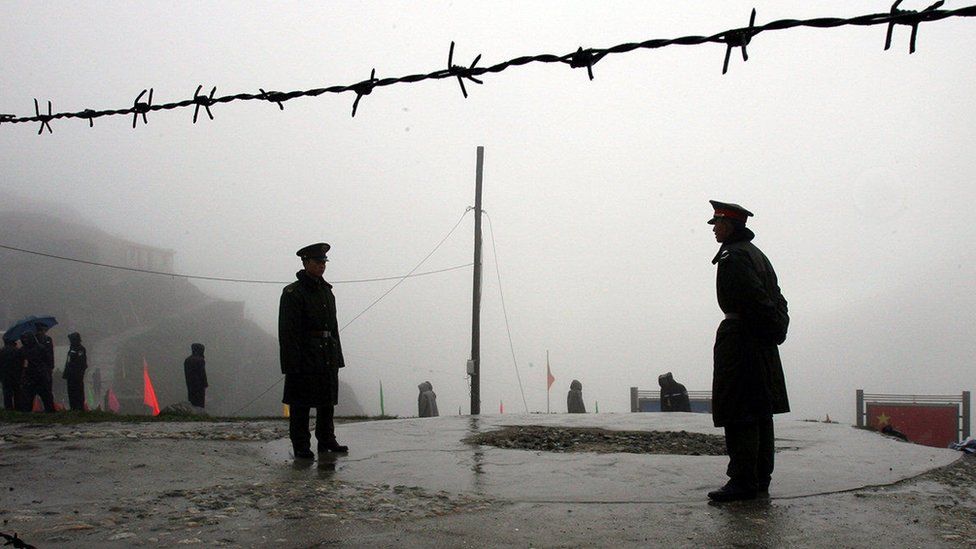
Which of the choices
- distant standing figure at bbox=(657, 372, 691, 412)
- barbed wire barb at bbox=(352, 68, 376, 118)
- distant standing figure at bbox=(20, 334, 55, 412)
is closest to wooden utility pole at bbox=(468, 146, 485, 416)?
distant standing figure at bbox=(657, 372, 691, 412)

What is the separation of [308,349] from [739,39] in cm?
527

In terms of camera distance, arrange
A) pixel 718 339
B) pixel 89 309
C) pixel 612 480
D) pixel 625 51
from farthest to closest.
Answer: pixel 89 309 < pixel 612 480 < pixel 718 339 < pixel 625 51

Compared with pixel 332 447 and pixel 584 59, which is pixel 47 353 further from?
pixel 584 59

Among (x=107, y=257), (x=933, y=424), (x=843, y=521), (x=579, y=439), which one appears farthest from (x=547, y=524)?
(x=107, y=257)

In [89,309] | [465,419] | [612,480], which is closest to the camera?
[612,480]

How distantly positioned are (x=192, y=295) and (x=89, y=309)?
61.7 ft

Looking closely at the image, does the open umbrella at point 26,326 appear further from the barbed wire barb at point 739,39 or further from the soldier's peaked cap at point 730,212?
the barbed wire barb at point 739,39

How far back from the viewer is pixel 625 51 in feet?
12.0

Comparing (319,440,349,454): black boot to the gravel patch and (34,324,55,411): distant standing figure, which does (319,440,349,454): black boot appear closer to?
the gravel patch

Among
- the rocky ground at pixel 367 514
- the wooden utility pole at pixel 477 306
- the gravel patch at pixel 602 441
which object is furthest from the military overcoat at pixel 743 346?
the wooden utility pole at pixel 477 306

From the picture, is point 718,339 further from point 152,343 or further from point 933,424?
point 152,343

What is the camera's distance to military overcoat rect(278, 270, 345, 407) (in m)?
7.51

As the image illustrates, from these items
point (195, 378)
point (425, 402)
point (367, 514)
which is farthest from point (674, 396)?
point (367, 514)

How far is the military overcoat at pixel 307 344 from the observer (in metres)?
7.51
